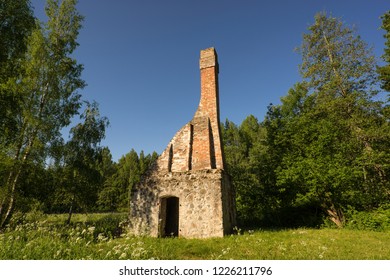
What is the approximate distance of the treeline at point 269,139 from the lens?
10.7m

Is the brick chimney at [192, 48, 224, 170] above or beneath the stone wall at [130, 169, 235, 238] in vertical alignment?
above

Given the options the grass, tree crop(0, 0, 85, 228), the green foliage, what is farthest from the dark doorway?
the green foliage

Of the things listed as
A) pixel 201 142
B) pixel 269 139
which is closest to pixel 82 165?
pixel 201 142

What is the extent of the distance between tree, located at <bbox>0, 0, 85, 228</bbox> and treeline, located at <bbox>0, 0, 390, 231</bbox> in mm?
53

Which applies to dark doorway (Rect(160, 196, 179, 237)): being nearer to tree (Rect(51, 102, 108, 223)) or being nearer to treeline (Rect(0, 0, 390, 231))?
treeline (Rect(0, 0, 390, 231))

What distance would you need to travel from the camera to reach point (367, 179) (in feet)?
46.9

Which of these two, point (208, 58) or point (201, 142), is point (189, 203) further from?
point (208, 58)

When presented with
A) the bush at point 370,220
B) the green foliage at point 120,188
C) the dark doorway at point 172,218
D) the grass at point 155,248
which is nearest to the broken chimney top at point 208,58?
the dark doorway at point 172,218

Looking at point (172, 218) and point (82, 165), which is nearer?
point (172, 218)

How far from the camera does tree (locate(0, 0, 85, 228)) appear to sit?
10219 mm

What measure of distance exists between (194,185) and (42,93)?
9252 mm

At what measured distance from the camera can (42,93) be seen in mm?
11680
